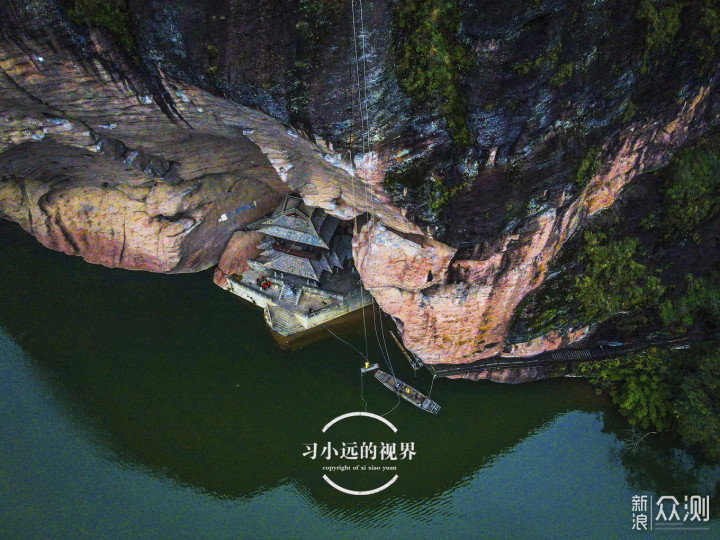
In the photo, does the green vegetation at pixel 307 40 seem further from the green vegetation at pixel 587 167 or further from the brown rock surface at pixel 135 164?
the green vegetation at pixel 587 167

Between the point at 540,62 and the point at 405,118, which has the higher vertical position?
the point at 540,62

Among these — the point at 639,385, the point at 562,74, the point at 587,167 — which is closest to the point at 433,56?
the point at 562,74

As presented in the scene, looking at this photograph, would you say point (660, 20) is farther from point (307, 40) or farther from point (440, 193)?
point (307, 40)

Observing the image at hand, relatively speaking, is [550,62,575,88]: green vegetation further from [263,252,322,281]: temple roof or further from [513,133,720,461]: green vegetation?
[263,252,322,281]: temple roof

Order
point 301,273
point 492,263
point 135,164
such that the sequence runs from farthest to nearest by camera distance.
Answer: point 301,273 < point 135,164 < point 492,263

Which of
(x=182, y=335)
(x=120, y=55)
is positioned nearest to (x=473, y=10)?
(x=120, y=55)

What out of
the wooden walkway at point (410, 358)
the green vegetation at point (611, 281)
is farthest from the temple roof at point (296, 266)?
the green vegetation at point (611, 281)
